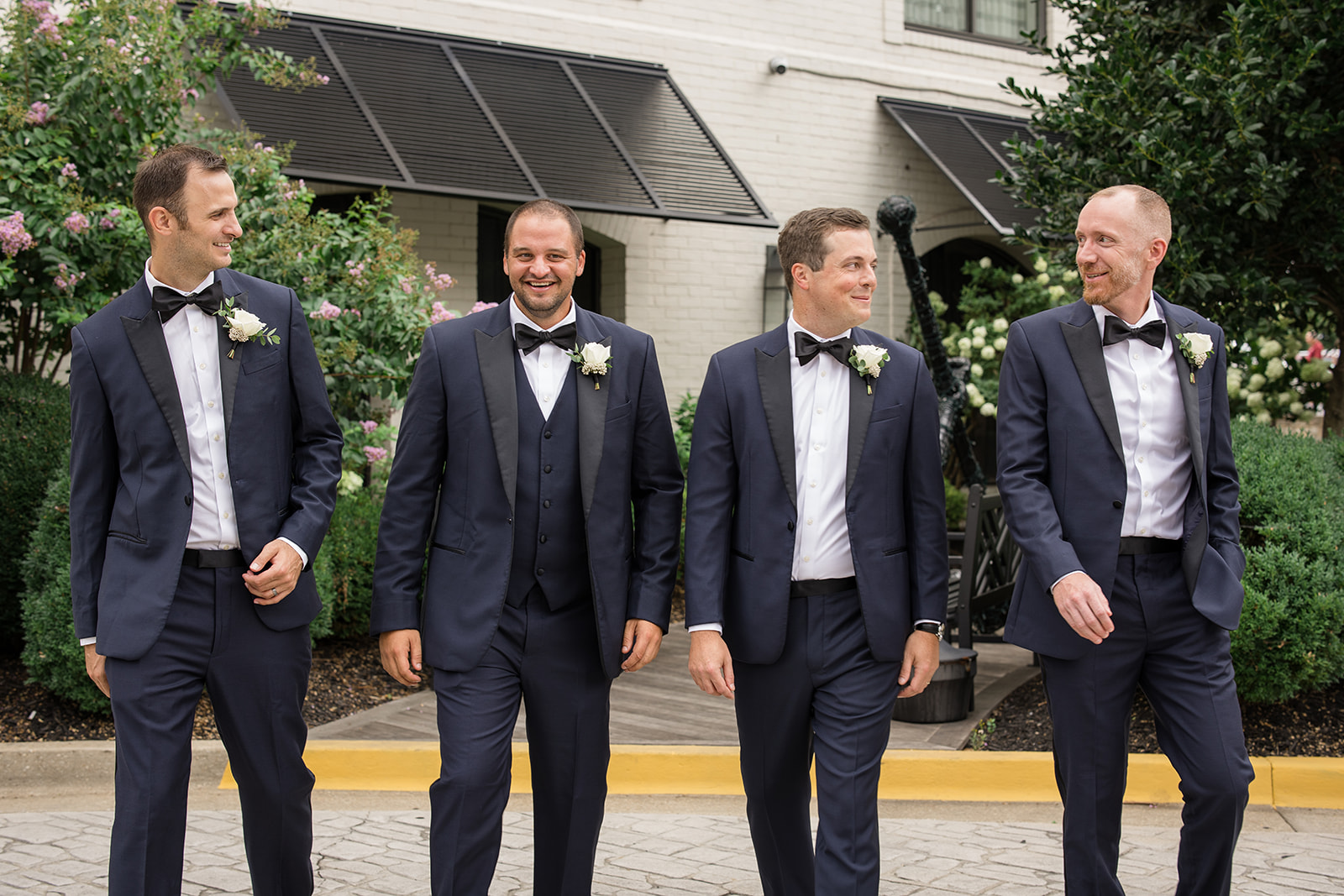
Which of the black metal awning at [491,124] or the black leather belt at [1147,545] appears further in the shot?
the black metal awning at [491,124]

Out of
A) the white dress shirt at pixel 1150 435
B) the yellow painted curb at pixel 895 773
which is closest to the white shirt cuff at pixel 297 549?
the white dress shirt at pixel 1150 435

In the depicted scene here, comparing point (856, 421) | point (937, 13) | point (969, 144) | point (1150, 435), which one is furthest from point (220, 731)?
point (937, 13)

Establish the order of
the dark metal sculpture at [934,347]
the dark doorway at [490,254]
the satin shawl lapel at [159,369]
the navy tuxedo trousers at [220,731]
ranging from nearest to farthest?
the navy tuxedo trousers at [220,731], the satin shawl lapel at [159,369], the dark metal sculpture at [934,347], the dark doorway at [490,254]

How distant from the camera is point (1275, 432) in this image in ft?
20.9

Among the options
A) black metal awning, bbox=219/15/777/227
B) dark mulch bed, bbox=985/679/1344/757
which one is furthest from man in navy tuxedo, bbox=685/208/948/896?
black metal awning, bbox=219/15/777/227

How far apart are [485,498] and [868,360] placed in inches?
43.2

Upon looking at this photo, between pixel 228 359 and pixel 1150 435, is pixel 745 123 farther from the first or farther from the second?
pixel 228 359

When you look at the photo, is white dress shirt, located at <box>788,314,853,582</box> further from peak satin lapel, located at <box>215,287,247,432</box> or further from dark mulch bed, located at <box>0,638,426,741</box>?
dark mulch bed, located at <box>0,638,426,741</box>

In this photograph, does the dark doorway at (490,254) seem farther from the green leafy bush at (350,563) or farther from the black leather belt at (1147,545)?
the black leather belt at (1147,545)

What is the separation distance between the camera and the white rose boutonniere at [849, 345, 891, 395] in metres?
3.56

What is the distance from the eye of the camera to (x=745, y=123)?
11930mm

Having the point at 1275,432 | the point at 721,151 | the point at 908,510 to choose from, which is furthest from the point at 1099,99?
the point at 721,151

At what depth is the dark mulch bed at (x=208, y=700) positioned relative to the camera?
596cm

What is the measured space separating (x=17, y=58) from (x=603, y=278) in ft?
18.4
